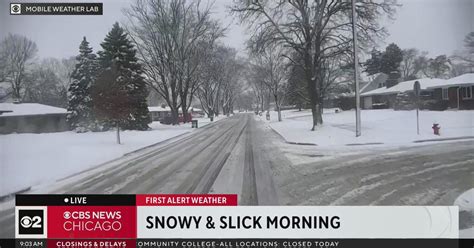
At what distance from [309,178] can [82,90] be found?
79.9 inches

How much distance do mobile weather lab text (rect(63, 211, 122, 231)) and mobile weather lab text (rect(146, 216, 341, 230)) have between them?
0.24m

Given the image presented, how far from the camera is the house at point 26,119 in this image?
2.11 metres

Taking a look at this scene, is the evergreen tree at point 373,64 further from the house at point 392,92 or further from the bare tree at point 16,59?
the bare tree at point 16,59

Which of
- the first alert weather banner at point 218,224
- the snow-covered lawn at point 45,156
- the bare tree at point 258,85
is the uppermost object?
the bare tree at point 258,85

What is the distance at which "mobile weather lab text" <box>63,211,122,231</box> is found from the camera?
1.99 metres

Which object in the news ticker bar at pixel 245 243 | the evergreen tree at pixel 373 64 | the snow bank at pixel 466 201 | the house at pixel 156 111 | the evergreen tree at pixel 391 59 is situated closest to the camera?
the news ticker bar at pixel 245 243

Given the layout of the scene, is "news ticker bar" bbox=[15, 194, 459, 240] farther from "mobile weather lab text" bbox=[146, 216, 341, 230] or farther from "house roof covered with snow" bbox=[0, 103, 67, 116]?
"house roof covered with snow" bbox=[0, 103, 67, 116]

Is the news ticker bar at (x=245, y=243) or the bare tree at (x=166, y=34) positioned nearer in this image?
the news ticker bar at (x=245, y=243)

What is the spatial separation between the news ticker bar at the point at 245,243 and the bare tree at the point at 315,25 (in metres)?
1.83

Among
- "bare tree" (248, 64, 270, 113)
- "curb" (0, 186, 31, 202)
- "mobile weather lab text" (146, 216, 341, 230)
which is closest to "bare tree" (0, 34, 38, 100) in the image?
"curb" (0, 186, 31, 202)

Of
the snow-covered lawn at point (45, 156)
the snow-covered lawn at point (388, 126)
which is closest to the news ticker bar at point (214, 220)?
the snow-covered lawn at point (45, 156)

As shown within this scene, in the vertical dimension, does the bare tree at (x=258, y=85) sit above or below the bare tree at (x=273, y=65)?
below

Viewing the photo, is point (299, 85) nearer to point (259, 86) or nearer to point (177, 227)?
point (259, 86)

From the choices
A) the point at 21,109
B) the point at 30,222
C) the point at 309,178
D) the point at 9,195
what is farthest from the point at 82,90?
the point at 309,178
